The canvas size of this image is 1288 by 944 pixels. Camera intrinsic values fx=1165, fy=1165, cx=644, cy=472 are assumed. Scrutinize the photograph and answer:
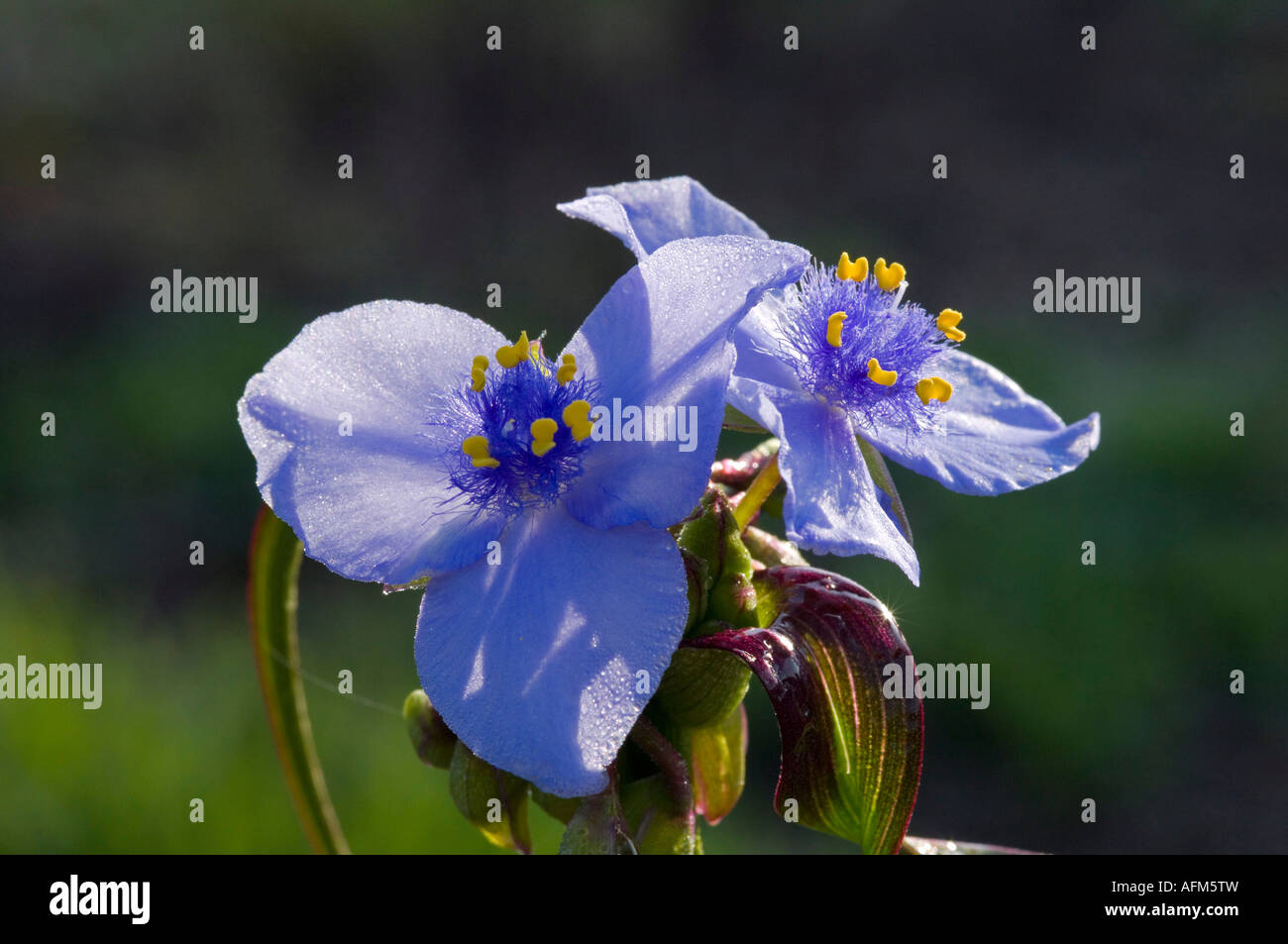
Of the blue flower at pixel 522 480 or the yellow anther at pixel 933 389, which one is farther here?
the yellow anther at pixel 933 389

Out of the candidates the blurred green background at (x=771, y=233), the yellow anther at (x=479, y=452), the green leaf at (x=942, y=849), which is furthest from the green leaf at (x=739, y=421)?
the blurred green background at (x=771, y=233)

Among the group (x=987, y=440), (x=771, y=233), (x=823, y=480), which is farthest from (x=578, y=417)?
(x=771, y=233)

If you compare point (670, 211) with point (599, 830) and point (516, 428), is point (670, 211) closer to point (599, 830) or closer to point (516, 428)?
point (516, 428)

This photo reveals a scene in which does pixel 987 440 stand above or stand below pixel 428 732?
above

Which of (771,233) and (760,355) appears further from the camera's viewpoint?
(771,233)

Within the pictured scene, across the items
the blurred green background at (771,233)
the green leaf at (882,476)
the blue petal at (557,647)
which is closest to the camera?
the blue petal at (557,647)

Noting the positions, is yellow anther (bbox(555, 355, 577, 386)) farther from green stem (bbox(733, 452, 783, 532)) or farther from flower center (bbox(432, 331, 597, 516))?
green stem (bbox(733, 452, 783, 532))

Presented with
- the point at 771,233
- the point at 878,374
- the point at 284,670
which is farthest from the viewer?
the point at 771,233

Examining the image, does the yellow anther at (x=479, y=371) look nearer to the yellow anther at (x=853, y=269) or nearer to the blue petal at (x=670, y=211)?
the blue petal at (x=670, y=211)

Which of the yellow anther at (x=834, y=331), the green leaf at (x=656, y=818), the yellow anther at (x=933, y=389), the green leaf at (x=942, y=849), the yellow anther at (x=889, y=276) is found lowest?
the green leaf at (x=942, y=849)
